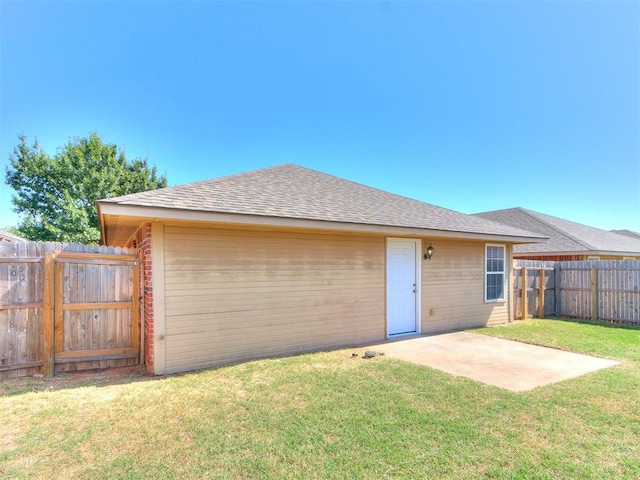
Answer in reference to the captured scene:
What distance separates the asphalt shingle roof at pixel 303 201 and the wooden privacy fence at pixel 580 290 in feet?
7.45

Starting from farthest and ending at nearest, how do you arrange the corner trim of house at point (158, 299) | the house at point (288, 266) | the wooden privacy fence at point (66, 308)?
1. the house at point (288, 266)
2. the corner trim of house at point (158, 299)
3. the wooden privacy fence at point (66, 308)

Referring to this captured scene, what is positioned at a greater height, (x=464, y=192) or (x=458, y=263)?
(x=464, y=192)

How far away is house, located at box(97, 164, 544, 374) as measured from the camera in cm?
504

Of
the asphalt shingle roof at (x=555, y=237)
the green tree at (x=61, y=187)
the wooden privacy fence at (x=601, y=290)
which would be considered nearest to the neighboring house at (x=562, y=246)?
the asphalt shingle roof at (x=555, y=237)

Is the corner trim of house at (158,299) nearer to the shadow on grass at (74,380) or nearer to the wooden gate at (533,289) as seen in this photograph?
the shadow on grass at (74,380)

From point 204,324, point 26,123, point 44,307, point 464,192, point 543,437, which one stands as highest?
point 26,123

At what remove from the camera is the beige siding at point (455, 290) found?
26.4 ft

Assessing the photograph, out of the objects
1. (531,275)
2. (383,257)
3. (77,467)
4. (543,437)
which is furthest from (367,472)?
(531,275)

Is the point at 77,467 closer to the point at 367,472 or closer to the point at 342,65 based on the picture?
the point at 367,472

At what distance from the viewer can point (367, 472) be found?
8.15 feet

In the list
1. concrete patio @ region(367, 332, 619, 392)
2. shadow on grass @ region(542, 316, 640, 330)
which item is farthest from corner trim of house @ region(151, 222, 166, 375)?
shadow on grass @ region(542, 316, 640, 330)

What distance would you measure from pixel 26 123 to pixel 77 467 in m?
22.3

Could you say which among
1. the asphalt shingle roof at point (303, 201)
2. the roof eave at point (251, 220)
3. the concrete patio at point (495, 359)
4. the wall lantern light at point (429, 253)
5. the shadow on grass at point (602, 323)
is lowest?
the shadow on grass at point (602, 323)

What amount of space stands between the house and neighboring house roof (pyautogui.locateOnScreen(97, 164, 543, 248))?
1.0 inches
